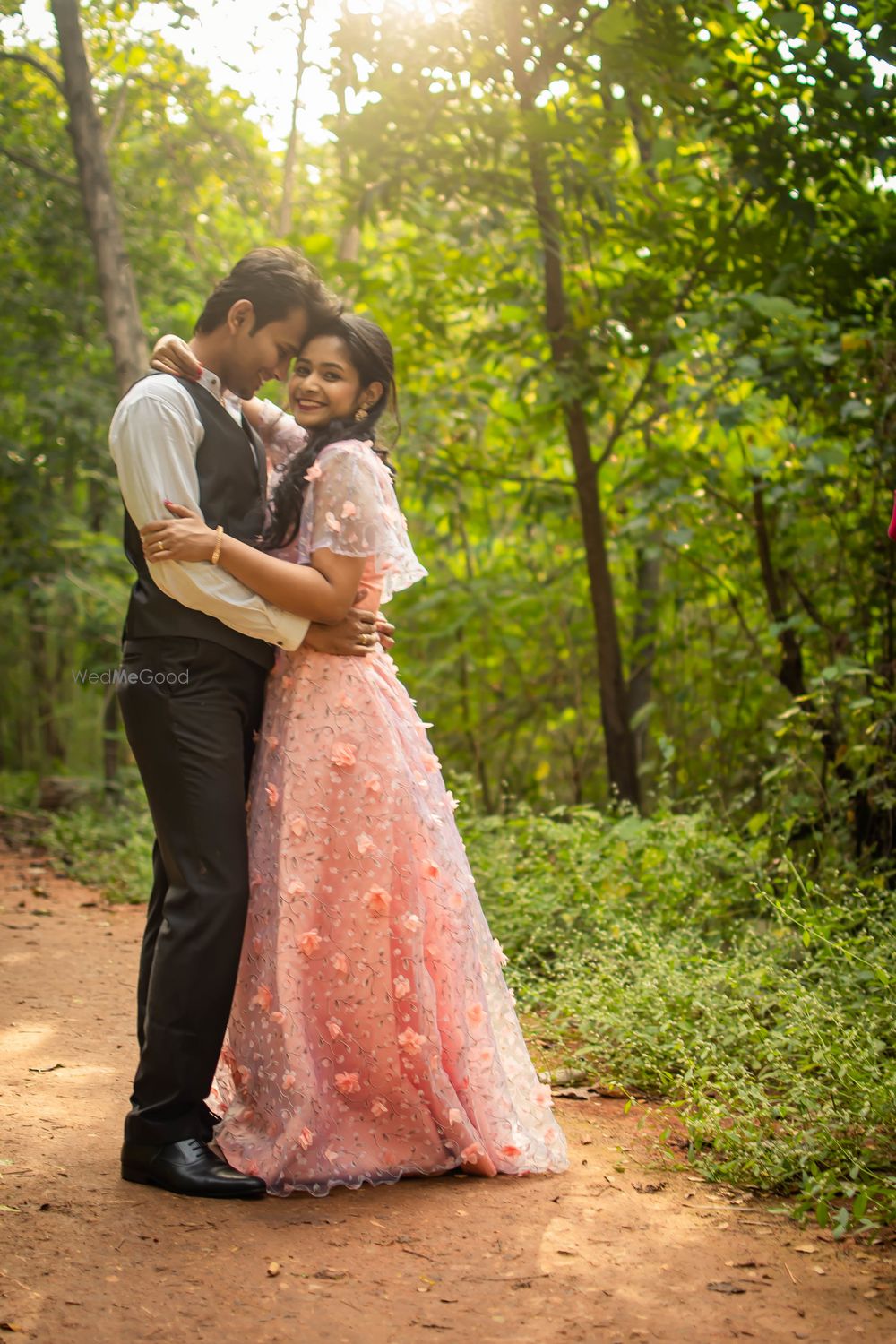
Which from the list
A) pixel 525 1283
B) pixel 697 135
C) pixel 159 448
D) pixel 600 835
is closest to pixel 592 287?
pixel 697 135

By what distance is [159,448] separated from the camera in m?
2.80

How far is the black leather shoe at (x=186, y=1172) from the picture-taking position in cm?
277

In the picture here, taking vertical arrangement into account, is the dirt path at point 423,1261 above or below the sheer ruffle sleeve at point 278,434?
below

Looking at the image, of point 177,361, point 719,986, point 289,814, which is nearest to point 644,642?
point 719,986

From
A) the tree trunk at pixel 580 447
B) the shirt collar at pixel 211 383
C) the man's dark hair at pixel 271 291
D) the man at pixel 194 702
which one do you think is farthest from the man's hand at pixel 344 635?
the tree trunk at pixel 580 447

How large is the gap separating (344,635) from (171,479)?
53 centimetres

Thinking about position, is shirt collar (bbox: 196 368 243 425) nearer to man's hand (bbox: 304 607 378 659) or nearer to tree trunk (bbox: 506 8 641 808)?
man's hand (bbox: 304 607 378 659)

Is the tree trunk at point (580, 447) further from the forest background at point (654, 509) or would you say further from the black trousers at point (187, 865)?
the black trousers at point (187, 865)

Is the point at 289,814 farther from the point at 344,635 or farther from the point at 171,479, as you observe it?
the point at 171,479

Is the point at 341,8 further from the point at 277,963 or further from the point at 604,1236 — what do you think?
the point at 604,1236

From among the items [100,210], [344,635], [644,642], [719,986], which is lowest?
[719,986]

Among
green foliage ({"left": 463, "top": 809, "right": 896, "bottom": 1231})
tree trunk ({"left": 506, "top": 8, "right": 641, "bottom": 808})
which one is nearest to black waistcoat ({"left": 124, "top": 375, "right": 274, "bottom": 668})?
green foliage ({"left": 463, "top": 809, "right": 896, "bottom": 1231})

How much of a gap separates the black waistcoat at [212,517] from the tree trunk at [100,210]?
A: 5.19 m

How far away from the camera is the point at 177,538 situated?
275 centimetres
